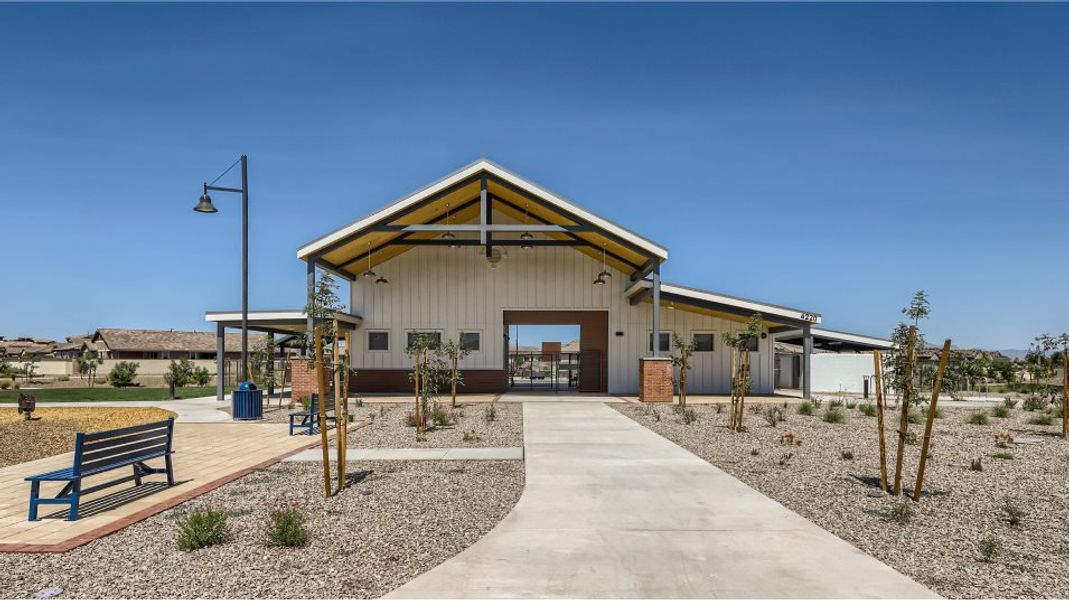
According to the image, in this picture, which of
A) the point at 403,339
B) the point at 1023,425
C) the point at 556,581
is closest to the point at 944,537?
the point at 556,581

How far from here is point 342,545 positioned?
602 centimetres

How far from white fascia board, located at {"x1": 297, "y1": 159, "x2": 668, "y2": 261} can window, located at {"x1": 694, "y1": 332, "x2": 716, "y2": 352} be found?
6230mm

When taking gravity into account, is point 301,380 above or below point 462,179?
below

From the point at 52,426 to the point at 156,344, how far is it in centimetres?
5828

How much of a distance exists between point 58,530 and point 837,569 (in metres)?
7.15

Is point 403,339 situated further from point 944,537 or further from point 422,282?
point 944,537

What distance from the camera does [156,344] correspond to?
67125mm

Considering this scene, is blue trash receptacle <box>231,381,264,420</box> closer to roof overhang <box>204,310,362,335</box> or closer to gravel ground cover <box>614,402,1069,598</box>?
roof overhang <box>204,310,362,335</box>

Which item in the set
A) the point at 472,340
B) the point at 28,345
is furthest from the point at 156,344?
the point at 472,340

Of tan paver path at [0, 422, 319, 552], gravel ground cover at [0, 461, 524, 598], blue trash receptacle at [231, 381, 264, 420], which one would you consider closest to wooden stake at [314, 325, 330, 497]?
gravel ground cover at [0, 461, 524, 598]

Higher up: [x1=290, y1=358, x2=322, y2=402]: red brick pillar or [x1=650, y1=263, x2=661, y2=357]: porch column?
[x1=650, y1=263, x2=661, y2=357]: porch column

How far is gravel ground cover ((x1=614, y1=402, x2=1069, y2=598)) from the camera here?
5.47 meters

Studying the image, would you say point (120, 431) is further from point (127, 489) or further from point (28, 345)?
point (28, 345)

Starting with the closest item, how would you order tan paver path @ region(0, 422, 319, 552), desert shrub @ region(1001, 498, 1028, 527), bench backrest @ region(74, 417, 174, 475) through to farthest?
tan paver path @ region(0, 422, 319, 552) < desert shrub @ region(1001, 498, 1028, 527) < bench backrest @ region(74, 417, 174, 475)
